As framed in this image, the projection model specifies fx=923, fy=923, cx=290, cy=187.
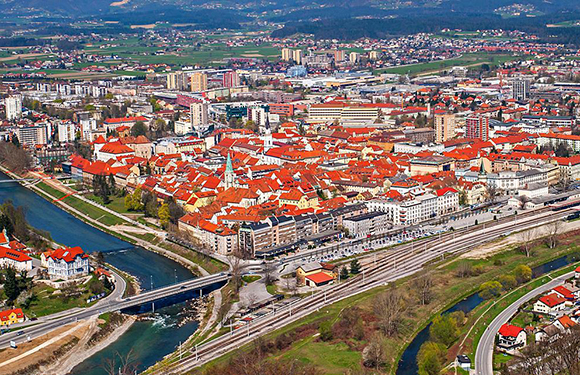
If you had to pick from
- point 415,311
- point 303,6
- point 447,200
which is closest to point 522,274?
A: point 415,311

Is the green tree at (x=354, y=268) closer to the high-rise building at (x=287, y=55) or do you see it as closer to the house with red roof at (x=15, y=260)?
the house with red roof at (x=15, y=260)

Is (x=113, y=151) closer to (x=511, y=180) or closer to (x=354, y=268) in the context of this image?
(x=511, y=180)

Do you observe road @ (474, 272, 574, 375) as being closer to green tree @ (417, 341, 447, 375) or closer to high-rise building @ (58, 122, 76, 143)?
green tree @ (417, 341, 447, 375)

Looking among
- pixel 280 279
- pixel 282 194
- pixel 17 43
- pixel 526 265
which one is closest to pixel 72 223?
pixel 282 194

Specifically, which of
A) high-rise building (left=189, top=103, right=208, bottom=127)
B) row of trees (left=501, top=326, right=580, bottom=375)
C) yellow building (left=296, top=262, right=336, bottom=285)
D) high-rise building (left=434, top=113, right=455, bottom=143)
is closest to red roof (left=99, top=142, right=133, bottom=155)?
high-rise building (left=189, top=103, right=208, bottom=127)

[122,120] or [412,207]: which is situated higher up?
[122,120]

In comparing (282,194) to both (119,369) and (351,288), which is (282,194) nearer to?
(351,288)
